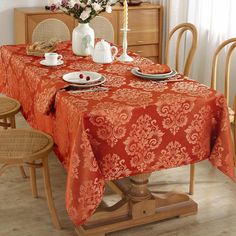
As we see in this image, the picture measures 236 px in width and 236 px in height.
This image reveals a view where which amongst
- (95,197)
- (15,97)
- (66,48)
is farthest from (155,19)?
(95,197)

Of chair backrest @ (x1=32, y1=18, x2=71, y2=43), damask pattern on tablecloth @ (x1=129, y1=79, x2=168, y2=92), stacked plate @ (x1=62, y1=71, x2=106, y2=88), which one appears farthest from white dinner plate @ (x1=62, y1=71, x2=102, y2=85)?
chair backrest @ (x1=32, y1=18, x2=71, y2=43)

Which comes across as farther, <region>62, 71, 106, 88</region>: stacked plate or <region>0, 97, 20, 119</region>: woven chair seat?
<region>0, 97, 20, 119</region>: woven chair seat

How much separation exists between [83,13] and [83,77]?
21.1 inches

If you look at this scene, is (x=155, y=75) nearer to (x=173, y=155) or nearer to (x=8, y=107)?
(x=173, y=155)

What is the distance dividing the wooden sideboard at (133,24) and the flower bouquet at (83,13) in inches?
55.8

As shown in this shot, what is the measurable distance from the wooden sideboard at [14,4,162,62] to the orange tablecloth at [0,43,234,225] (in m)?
1.97

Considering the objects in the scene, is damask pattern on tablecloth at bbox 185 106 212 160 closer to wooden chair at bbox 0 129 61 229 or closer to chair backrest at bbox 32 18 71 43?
wooden chair at bbox 0 129 61 229

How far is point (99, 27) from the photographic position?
422cm

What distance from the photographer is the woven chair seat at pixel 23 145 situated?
8.03ft

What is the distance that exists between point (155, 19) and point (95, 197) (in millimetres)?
3036

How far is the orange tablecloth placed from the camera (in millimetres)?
2168

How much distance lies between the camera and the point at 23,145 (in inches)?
101

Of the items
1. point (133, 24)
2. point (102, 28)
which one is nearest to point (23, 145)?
point (102, 28)

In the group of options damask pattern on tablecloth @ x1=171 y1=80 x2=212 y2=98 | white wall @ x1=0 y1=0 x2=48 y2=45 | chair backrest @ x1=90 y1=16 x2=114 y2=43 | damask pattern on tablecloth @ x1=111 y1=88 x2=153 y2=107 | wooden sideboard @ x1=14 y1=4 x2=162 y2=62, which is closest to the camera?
damask pattern on tablecloth @ x1=111 y1=88 x2=153 y2=107
